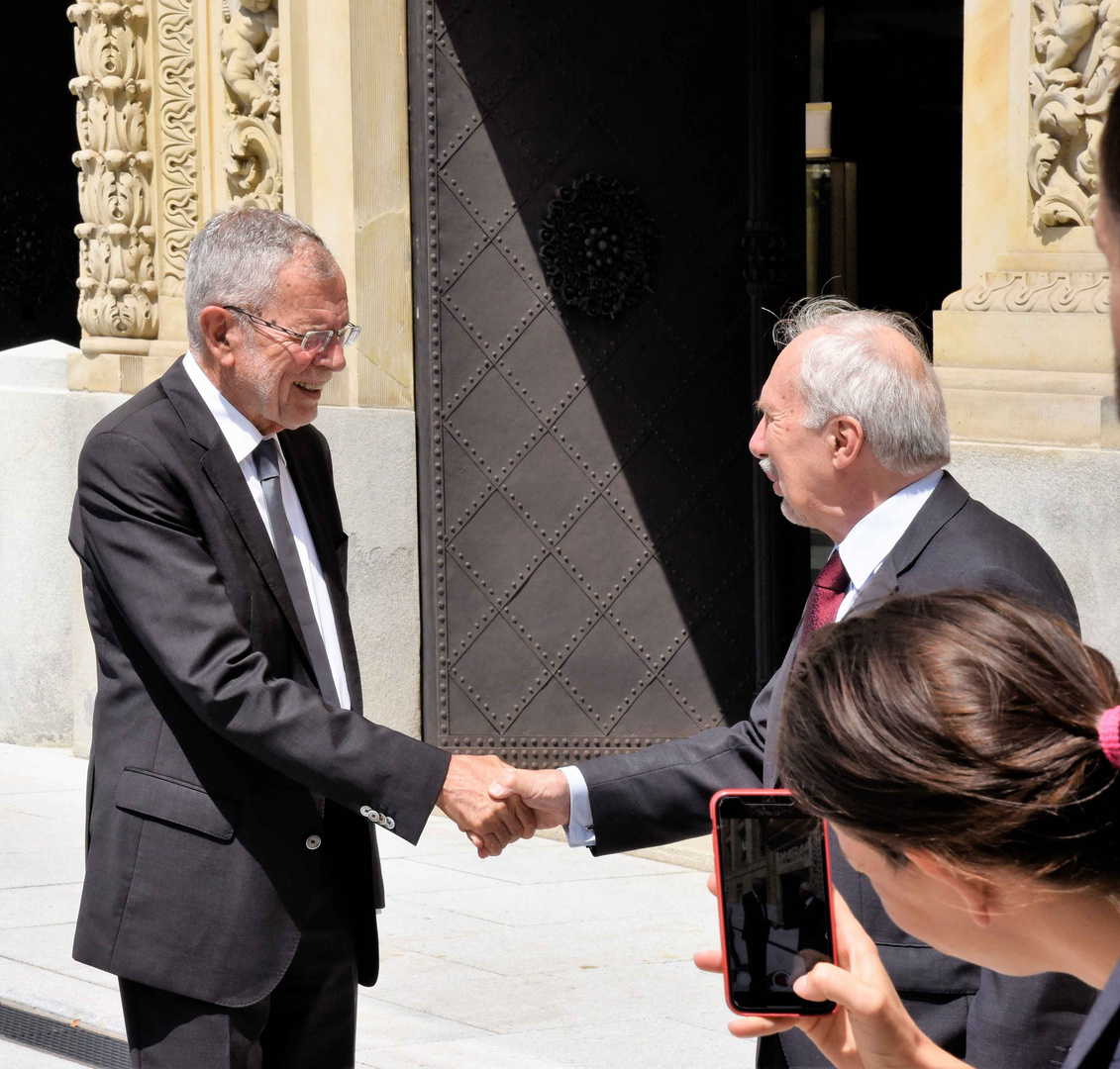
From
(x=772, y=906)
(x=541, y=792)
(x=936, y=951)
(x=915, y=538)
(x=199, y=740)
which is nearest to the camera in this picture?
(x=772, y=906)

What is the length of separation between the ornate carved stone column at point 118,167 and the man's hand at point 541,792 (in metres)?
5.49

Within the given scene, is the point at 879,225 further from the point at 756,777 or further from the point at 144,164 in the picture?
the point at 756,777

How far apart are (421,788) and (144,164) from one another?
600 cm

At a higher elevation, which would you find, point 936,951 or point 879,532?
point 879,532

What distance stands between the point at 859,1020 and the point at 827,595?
123 cm

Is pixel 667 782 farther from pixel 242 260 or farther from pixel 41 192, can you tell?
pixel 41 192

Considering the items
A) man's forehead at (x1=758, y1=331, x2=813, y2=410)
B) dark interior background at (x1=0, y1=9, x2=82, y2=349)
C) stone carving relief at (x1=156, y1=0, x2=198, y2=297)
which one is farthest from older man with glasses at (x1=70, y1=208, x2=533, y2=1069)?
dark interior background at (x1=0, y1=9, x2=82, y2=349)

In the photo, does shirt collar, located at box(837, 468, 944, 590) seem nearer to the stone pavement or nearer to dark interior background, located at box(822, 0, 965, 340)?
the stone pavement

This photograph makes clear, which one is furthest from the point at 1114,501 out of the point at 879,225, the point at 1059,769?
the point at 879,225

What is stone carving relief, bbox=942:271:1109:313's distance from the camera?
527 cm


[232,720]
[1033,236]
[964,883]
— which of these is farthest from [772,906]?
[1033,236]

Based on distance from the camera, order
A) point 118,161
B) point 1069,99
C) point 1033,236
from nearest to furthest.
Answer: point 1069,99 → point 1033,236 → point 118,161

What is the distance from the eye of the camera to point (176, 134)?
8547 mm

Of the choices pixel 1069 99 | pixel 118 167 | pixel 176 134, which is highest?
pixel 176 134
